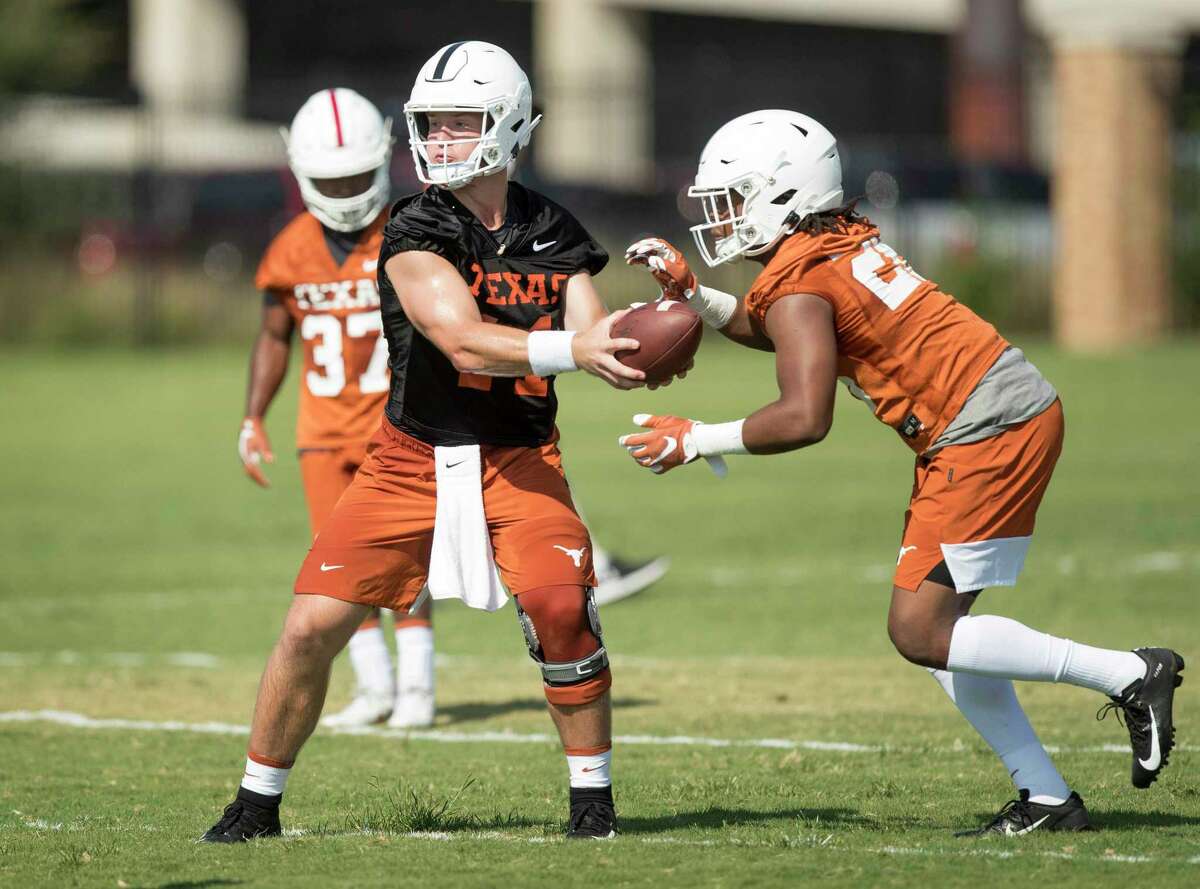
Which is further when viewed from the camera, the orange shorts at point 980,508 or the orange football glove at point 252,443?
the orange football glove at point 252,443

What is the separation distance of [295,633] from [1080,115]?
21.1 metres

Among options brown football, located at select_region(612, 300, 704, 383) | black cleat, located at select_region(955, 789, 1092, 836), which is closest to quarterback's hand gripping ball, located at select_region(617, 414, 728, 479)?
brown football, located at select_region(612, 300, 704, 383)

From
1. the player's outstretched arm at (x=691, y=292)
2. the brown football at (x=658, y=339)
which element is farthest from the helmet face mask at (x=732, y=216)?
the brown football at (x=658, y=339)

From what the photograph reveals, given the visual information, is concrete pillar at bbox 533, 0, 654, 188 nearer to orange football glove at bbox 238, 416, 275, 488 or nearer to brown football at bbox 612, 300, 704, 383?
orange football glove at bbox 238, 416, 275, 488

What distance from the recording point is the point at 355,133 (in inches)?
322

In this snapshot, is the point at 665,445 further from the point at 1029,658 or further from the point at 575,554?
the point at 1029,658

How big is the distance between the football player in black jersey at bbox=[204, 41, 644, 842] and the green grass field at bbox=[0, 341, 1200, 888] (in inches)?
16.5

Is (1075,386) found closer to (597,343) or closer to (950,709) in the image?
(950,709)

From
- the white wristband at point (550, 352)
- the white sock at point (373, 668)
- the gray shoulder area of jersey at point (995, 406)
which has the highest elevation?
the white wristband at point (550, 352)

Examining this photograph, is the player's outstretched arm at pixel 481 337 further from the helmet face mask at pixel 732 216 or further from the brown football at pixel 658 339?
the helmet face mask at pixel 732 216

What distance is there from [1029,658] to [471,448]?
5.67 ft

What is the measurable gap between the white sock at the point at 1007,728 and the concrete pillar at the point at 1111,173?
65.2 feet

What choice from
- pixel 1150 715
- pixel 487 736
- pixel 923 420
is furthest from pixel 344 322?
pixel 1150 715

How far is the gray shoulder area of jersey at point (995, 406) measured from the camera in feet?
18.3
